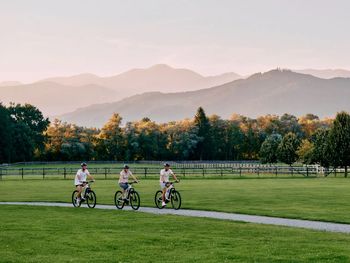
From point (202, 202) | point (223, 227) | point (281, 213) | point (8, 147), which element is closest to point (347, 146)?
point (202, 202)

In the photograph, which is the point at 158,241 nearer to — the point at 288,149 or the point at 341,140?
the point at 341,140

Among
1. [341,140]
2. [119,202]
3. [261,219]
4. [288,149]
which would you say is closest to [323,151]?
[341,140]

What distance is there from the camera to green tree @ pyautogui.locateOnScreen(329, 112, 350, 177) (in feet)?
232

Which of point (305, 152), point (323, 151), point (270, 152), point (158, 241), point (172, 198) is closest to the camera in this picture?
point (158, 241)

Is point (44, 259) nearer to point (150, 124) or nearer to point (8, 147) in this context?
point (8, 147)

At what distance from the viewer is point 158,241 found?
1756 cm

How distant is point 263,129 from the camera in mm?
158625

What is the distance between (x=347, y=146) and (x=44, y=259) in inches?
2394

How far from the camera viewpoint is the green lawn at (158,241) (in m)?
15.0

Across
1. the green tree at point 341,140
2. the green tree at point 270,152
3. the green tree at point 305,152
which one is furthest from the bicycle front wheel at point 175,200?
the green tree at point 270,152

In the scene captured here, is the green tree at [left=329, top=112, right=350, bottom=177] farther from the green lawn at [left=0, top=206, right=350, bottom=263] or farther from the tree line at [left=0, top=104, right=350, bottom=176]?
the tree line at [left=0, top=104, right=350, bottom=176]

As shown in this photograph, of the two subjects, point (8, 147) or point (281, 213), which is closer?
point (281, 213)

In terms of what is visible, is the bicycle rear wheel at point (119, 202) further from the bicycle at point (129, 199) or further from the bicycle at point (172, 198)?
the bicycle at point (172, 198)

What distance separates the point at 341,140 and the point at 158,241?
57.9 meters
